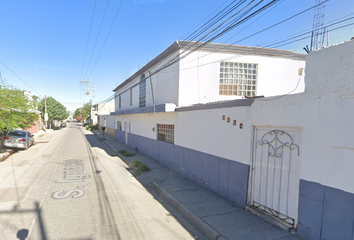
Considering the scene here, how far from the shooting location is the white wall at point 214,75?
342 inches

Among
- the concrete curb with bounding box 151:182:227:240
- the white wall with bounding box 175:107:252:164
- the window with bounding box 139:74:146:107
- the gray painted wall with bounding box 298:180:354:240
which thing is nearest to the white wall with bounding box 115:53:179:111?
the window with bounding box 139:74:146:107

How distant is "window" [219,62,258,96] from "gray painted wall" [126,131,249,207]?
372 cm

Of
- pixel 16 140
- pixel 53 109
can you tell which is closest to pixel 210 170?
pixel 16 140

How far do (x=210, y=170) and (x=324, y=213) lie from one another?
3284 millimetres

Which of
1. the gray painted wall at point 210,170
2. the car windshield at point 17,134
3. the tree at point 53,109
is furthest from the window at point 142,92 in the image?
the tree at point 53,109

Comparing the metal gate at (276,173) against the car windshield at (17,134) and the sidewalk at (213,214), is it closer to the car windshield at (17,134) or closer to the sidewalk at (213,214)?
the sidewalk at (213,214)

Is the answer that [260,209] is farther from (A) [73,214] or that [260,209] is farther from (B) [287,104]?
(A) [73,214]

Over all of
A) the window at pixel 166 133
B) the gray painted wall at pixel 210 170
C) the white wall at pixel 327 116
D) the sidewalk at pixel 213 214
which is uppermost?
the white wall at pixel 327 116

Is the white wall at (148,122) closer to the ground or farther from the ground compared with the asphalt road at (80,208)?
farther from the ground

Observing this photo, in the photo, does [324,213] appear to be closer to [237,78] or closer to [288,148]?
[288,148]

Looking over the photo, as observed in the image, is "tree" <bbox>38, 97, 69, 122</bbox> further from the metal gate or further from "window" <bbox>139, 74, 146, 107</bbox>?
the metal gate

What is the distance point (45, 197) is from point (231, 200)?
557 cm

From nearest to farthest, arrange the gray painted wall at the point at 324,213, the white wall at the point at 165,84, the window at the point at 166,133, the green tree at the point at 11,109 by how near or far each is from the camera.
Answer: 1. the gray painted wall at the point at 324,213
2. the white wall at the point at 165,84
3. the window at the point at 166,133
4. the green tree at the point at 11,109

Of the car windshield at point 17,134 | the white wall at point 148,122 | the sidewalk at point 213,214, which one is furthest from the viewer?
the car windshield at point 17,134
